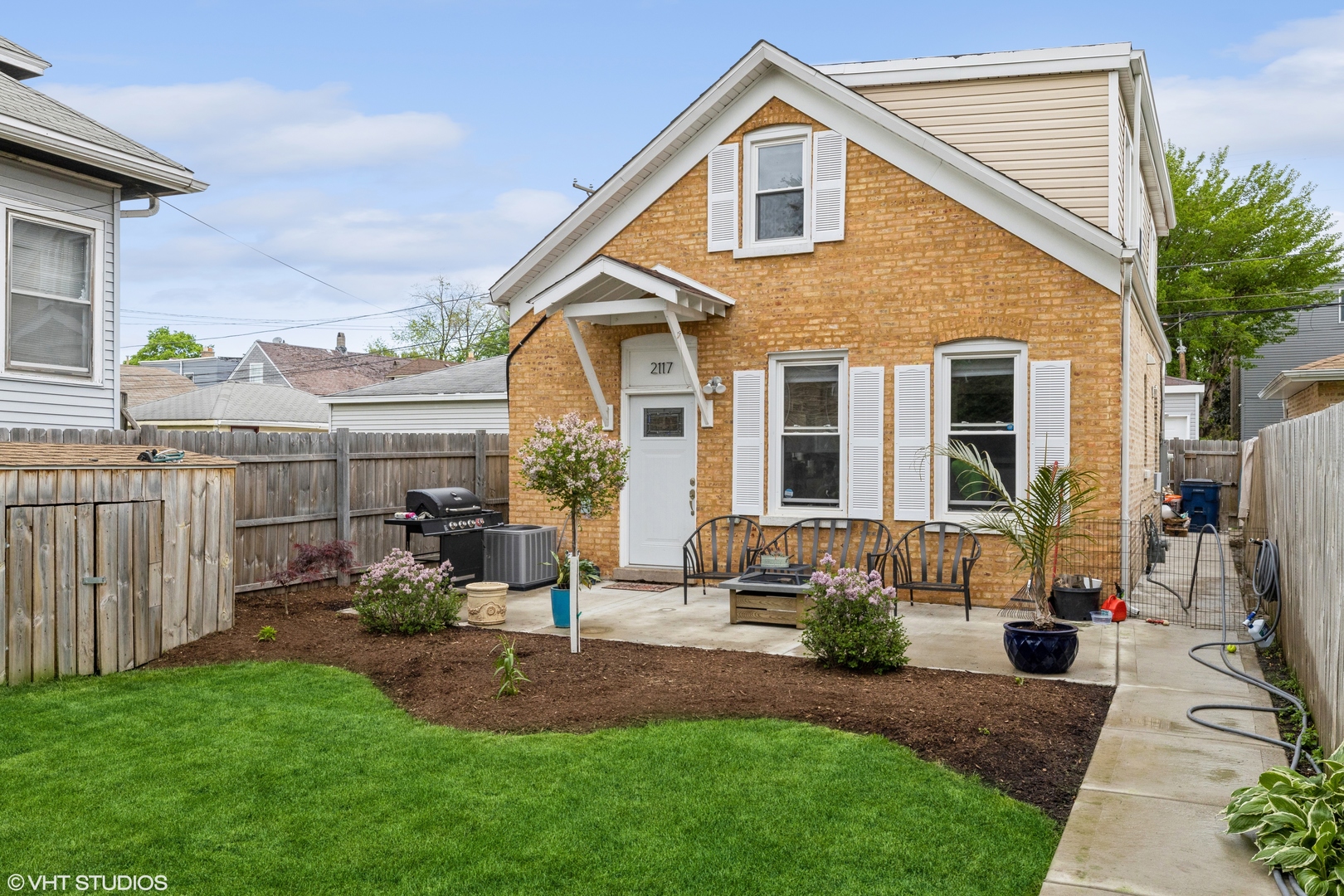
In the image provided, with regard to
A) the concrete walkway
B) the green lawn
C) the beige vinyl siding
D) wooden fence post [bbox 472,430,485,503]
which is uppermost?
the beige vinyl siding

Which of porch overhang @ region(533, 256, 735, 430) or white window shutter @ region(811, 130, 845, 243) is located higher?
white window shutter @ region(811, 130, 845, 243)

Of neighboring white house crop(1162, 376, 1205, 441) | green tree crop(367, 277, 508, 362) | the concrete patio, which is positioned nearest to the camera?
the concrete patio

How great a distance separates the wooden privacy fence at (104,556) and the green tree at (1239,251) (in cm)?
3136

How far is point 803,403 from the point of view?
1132 centimetres

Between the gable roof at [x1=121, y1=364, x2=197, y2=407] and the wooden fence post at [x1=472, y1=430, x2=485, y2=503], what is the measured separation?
2237cm

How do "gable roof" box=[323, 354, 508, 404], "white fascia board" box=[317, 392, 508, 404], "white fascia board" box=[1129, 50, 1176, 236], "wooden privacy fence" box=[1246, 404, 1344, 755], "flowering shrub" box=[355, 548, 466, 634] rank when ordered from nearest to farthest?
1. "wooden privacy fence" box=[1246, 404, 1344, 755]
2. "flowering shrub" box=[355, 548, 466, 634]
3. "white fascia board" box=[1129, 50, 1176, 236]
4. "white fascia board" box=[317, 392, 508, 404]
5. "gable roof" box=[323, 354, 508, 404]

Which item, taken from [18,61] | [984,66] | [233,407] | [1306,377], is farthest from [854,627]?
[233,407]

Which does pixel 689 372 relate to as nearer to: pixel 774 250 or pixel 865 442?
pixel 774 250

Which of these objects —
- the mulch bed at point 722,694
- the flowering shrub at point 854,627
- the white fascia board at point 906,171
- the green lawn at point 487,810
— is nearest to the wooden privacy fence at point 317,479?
the mulch bed at point 722,694

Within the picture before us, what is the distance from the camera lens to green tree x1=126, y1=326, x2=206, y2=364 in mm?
60188

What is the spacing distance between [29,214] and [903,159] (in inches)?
346

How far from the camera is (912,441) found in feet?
34.8

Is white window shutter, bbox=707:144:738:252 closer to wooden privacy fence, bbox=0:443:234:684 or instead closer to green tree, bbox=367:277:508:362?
wooden privacy fence, bbox=0:443:234:684

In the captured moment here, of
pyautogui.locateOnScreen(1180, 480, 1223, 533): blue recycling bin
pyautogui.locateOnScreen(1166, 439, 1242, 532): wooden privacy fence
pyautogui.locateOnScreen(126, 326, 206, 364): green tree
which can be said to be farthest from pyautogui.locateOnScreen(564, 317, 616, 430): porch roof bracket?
pyautogui.locateOnScreen(126, 326, 206, 364): green tree
